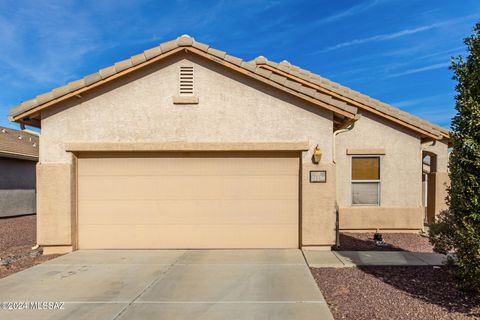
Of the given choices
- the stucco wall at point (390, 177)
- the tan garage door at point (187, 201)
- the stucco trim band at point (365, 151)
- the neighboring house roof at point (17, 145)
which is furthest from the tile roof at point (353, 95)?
the neighboring house roof at point (17, 145)

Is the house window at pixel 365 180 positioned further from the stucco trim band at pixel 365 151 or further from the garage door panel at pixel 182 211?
the garage door panel at pixel 182 211

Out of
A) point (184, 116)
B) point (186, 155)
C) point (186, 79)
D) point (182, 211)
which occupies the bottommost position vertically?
point (182, 211)

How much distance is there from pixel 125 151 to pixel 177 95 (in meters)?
1.83

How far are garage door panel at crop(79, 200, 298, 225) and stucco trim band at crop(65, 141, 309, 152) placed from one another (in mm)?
1286

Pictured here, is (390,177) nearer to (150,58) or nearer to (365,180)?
(365,180)

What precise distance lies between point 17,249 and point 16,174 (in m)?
9.85

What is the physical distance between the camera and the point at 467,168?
457 cm

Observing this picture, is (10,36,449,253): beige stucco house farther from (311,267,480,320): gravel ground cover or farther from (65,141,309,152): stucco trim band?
(311,267,480,320): gravel ground cover

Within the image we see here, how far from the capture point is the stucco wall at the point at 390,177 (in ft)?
33.7

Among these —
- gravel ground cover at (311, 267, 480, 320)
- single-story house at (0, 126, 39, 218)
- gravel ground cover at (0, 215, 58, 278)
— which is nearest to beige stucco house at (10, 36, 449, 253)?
gravel ground cover at (0, 215, 58, 278)

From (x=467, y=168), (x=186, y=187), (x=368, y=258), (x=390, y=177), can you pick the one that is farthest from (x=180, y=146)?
(x=390, y=177)

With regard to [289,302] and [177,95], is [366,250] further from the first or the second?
[177,95]

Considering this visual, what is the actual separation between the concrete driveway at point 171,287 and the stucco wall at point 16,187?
10648 mm

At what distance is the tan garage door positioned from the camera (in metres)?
7.88
